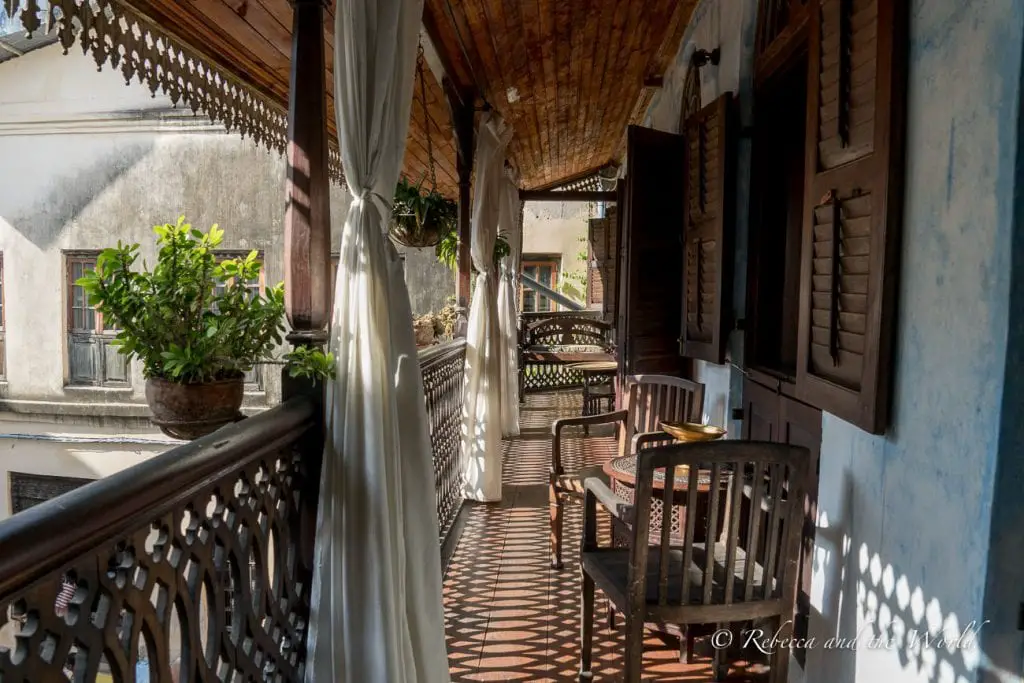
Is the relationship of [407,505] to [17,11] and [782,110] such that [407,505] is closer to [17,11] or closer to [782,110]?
[17,11]

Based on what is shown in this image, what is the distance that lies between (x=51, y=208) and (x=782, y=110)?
353 inches

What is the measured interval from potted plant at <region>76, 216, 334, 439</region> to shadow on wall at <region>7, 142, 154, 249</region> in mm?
8276

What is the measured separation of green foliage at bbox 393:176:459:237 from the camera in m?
4.01

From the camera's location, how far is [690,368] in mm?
4074

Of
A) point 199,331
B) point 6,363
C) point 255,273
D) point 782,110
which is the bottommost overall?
point 6,363

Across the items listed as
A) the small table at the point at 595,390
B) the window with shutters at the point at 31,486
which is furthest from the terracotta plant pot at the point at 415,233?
the window with shutters at the point at 31,486

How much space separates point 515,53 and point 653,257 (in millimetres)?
1628

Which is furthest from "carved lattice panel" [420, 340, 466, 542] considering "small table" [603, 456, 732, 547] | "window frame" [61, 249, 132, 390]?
"window frame" [61, 249, 132, 390]

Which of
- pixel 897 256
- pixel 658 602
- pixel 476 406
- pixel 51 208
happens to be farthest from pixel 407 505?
pixel 51 208

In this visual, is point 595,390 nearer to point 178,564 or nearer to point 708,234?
point 708,234

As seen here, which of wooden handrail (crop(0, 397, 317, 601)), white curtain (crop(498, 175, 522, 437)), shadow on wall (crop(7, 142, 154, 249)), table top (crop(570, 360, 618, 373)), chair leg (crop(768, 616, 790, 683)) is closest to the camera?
wooden handrail (crop(0, 397, 317, 601))

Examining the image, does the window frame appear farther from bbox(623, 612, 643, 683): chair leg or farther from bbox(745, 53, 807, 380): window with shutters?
bbox(623, 612, 643, 683): chair leg

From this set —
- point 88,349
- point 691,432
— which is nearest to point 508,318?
point 691,432

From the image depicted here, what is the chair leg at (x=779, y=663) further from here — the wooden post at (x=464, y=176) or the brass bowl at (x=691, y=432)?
the wooden post at (x=464, y=176)
